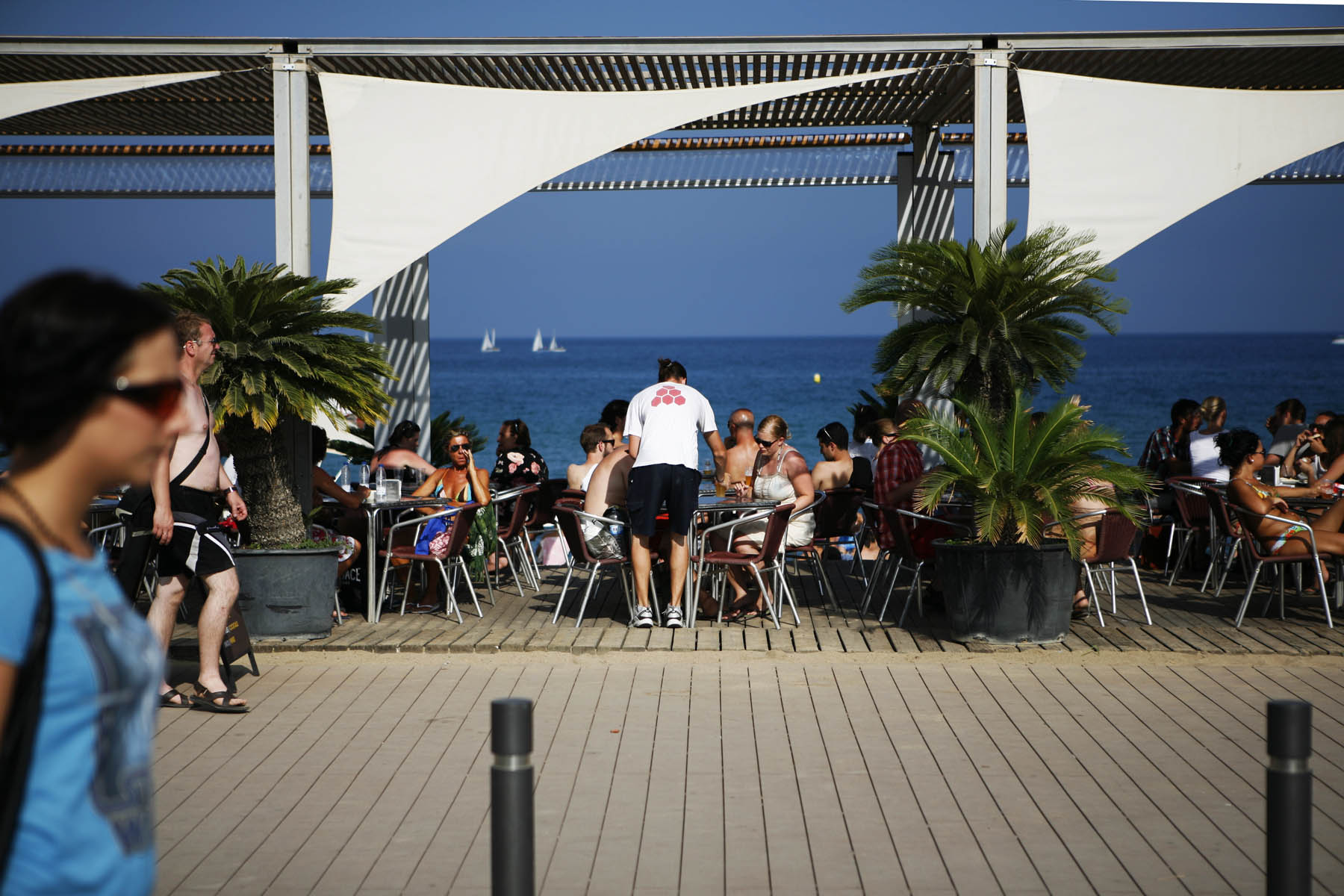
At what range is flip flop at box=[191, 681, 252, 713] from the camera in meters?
5.86

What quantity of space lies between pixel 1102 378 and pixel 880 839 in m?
76.7


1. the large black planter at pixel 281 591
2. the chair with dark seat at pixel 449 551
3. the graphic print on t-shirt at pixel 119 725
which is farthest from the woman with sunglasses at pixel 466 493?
the graphic print on t-shirt at pixel 119 725

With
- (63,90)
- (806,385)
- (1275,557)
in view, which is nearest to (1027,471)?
(1275,557)

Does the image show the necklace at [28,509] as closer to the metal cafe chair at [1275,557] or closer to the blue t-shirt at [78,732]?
the blue t-shirt at [78,732]

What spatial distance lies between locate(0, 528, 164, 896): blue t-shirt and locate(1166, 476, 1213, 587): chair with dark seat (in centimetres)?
837

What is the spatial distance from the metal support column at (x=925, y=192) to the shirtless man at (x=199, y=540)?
641cm

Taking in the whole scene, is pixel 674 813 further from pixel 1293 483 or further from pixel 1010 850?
pixel 1293 483

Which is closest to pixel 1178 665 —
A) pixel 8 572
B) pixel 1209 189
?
pixel 1209 189

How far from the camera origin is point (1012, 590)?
7066 millimetres

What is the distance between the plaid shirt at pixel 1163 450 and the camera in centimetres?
1087

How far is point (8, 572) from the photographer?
150 centimetres

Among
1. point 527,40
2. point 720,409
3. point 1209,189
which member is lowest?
point 720,409

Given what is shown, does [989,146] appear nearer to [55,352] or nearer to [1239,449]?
[1239,449]

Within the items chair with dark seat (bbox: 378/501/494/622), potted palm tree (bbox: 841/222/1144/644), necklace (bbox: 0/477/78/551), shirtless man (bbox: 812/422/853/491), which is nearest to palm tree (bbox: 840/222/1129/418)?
potted palm tree (bbox: 841/222/1144/644)
